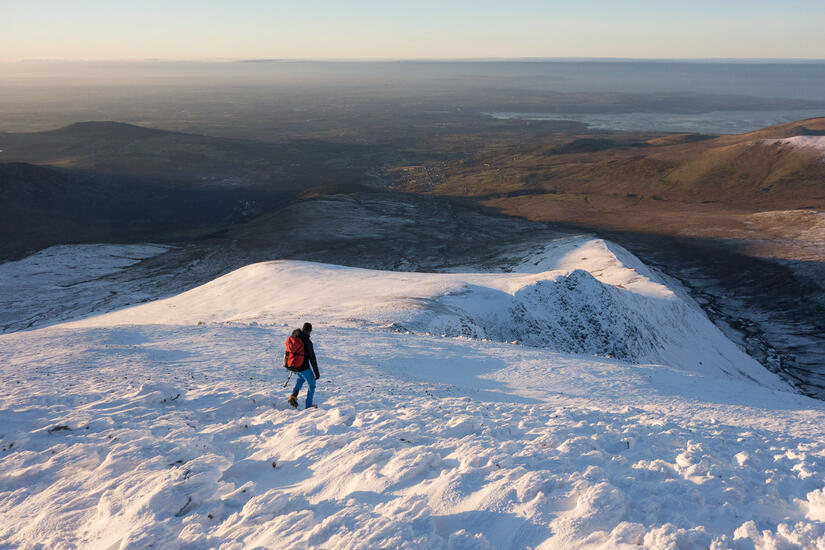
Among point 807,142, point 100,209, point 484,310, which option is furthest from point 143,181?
point 807,142

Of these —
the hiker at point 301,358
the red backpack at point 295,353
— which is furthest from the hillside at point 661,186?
the red backpack at point 295,353

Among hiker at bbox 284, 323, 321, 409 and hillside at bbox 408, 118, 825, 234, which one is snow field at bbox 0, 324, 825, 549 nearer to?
hiker at bbox 284, 323, 321, 409

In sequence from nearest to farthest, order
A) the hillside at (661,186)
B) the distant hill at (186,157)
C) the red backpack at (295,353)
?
the red backpack at (295,353) < the hillside at (661,186) < the distant hill at (186,157)

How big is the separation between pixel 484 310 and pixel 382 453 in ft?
68.0

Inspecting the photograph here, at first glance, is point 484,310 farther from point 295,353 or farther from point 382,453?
point 382,453

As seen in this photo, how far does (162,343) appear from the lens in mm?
17422

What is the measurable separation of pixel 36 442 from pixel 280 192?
104 meters

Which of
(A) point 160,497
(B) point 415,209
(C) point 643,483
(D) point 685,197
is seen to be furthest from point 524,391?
(D) point 685,197

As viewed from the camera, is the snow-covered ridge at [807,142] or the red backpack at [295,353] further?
the snow-covered ridge at [807,142]

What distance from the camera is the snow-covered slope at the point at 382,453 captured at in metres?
6.13

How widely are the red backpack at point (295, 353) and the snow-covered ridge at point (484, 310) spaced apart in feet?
41.2

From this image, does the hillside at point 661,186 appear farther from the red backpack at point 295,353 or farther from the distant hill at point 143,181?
the red backpack at point 295,353

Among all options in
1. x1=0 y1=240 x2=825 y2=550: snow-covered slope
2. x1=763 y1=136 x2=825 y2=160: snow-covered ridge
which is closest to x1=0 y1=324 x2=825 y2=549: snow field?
x1=0 y1=240 x2=825 y2=550: snow-covered slope

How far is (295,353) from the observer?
33.5 feet
